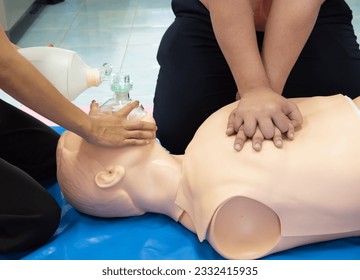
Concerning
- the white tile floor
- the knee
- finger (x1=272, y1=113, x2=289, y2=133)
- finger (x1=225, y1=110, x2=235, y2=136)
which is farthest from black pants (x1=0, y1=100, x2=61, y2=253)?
the white tile floor

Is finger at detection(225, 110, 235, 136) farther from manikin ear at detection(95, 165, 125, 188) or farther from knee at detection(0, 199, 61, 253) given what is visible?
knee at detection(0, 199, 61, 253)

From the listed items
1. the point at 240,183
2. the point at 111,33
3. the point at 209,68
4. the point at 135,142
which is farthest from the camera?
the point at 111,33

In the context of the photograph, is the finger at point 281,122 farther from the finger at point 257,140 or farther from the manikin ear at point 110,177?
the manikin ear at point 110,177

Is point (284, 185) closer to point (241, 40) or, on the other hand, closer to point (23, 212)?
point (241, 40)

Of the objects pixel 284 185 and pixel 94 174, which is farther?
pixel 94 174

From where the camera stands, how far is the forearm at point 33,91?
1.06m

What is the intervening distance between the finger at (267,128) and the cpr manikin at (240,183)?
22mm

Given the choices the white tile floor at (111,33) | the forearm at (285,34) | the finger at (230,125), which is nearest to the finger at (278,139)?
the finger at (230,125)

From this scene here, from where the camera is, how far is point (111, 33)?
3318mm

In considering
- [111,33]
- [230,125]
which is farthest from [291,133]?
[111,33]

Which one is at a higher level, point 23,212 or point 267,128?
point 267,128

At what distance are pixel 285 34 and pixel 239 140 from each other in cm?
36

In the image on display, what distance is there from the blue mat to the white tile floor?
1.09m
